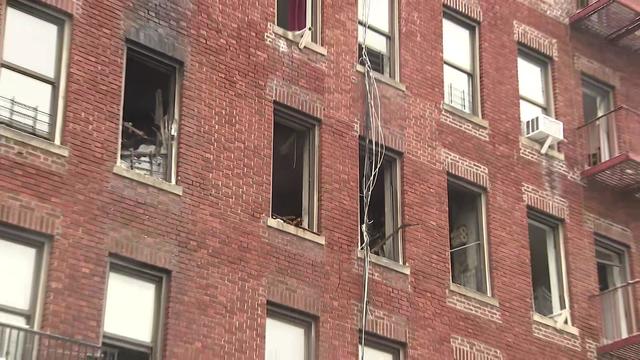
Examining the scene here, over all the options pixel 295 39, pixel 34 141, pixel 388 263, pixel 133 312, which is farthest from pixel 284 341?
pixel 295 39

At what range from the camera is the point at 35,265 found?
17859 millimetres

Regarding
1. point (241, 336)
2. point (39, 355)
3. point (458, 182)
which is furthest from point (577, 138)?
point (39, 355)

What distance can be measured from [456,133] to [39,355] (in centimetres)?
1024

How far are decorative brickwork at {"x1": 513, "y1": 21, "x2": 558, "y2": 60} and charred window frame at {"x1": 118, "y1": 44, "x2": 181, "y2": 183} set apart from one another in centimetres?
890

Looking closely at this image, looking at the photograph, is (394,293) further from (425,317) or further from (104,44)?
(104,44)

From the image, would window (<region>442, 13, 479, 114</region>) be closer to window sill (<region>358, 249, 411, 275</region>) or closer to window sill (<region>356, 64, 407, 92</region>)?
window sill (<region>356, 64, 407, 92</region>)

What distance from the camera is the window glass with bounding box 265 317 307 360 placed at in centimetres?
2019

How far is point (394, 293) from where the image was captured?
22031 mm

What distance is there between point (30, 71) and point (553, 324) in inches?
428

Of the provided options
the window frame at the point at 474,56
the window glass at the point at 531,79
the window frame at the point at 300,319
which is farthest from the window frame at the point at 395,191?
the window glass at the point at 531,79

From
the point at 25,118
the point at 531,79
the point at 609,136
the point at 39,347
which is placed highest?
the point at 531,79

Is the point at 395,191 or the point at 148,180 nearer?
the point at 148,180

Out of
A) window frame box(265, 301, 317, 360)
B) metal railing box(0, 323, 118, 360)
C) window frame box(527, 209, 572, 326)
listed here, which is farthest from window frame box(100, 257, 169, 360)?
window frame box(527, 209, 572, 326)

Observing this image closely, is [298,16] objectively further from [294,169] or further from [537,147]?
[537,147]
